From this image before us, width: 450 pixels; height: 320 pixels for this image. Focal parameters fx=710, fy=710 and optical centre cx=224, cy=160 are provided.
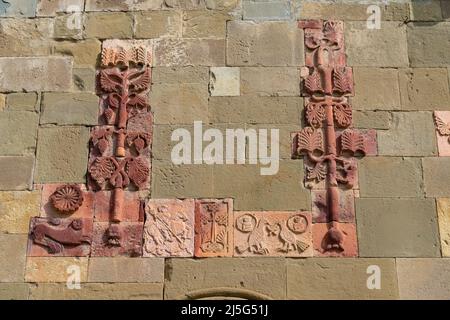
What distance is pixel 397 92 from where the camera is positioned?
259 inches

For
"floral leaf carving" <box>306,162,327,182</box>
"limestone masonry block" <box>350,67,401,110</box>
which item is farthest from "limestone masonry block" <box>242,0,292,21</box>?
"floral leaf carving" <box>306,162,327,182</box>

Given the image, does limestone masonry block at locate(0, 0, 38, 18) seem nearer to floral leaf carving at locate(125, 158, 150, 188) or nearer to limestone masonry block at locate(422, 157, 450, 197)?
floral leaf carving at locate(125, 158, 150, 188)

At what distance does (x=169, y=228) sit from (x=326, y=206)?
53.6 inches

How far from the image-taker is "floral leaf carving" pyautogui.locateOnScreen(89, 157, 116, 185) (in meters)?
6.24

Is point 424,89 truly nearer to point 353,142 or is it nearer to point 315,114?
point 353,142

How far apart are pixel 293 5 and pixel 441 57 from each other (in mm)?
1503

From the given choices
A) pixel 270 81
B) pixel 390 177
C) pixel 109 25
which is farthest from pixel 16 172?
pixel 390 177

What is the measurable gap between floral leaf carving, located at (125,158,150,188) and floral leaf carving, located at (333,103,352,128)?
1774 millimetres

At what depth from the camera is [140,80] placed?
21.7ft

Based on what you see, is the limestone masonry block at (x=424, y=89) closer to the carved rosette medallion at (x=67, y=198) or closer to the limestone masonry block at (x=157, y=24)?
the limestone masonry block at (x=157, y=24)

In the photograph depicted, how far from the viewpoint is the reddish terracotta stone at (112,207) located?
20.0 ft

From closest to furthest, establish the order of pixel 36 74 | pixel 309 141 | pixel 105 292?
pixel 105 292
pixel 309 141
pixel 36 74
